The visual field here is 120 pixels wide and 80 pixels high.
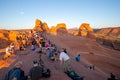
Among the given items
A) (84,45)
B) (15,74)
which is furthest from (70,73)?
(84,45)

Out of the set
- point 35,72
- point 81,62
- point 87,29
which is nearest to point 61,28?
point 87,29

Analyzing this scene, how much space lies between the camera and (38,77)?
9.99 metres

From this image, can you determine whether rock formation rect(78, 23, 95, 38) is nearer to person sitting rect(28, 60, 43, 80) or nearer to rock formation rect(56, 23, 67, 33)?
rock formation rect(56, 23, 67, 33)

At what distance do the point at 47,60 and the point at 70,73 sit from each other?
495 cm

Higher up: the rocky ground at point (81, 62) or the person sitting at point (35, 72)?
the person sitting at point (35, 72)

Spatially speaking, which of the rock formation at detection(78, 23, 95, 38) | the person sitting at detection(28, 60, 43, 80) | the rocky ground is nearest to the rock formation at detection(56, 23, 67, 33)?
the rock formation at detection(78, 23, 95, 38)

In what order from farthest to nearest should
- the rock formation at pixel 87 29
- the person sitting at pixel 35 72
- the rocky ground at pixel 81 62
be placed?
the rock formation at pixel 87 29
the rocky ground at pixel 81 62
the person sitting at pixel 35 72

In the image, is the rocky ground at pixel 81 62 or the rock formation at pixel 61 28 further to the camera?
the rock formation at pixel 61 28

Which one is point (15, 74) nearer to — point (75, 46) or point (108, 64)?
point (108, 64)

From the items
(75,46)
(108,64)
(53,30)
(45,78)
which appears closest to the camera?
(45,78)

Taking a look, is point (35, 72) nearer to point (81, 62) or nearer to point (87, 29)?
point (81, 62)

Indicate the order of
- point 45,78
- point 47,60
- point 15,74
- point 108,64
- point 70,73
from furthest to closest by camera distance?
1. point 108,64
2. point 47,60
3. point 70,73
4. point 45,78
5. point 15,74

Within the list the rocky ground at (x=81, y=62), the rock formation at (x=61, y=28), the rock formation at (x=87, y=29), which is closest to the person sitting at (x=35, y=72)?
the rocky ground at (x=81, y=62)

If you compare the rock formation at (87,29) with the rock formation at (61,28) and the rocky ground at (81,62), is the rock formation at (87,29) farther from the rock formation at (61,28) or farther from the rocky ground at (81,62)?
the rocky ground at (81,62)
